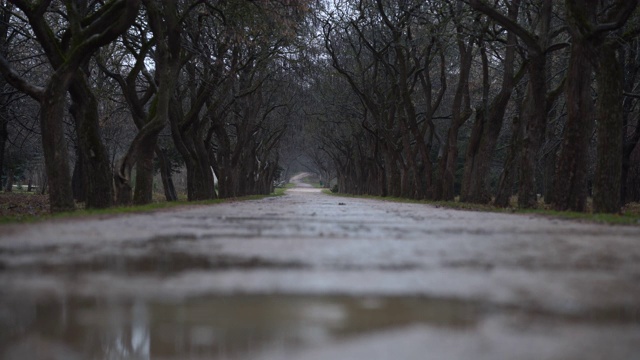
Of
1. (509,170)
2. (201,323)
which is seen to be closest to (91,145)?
(509,170)

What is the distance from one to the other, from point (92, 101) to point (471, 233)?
1113 centimetres

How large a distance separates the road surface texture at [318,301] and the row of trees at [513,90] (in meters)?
7.21

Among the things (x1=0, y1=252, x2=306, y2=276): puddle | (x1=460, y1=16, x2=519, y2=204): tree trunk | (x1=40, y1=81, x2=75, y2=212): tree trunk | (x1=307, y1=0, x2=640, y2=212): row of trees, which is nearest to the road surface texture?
(x1=0, y1=252, x2=306, y2=276): puddle

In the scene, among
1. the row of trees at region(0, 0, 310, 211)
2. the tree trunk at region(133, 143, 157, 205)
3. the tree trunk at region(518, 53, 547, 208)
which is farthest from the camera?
the tree trunk at region(133, 143, 157, 205)

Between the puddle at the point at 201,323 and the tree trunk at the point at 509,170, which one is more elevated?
the tree trunk at the point at 509,170

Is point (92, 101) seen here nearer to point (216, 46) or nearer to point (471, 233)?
point (216, 46)

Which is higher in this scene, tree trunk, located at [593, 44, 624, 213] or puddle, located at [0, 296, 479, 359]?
tree trunk, located at [593, 44, 624, 213]

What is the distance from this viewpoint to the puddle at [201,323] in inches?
77.5

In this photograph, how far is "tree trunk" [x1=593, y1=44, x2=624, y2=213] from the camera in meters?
10.9

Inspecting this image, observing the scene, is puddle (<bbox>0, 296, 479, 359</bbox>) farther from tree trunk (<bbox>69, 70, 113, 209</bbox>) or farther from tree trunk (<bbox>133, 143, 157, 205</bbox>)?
tree trunk (<bbox>133, 143, 157, 205</bbox>)

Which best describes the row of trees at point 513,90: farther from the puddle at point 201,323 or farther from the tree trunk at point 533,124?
the puddle at point 201,323

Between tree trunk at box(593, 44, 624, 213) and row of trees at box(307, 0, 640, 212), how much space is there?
19 millimetres

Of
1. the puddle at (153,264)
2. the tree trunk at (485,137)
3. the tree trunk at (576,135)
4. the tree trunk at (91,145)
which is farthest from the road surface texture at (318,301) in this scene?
the tree trunk at (485,137)

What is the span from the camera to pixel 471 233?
5.84 m
